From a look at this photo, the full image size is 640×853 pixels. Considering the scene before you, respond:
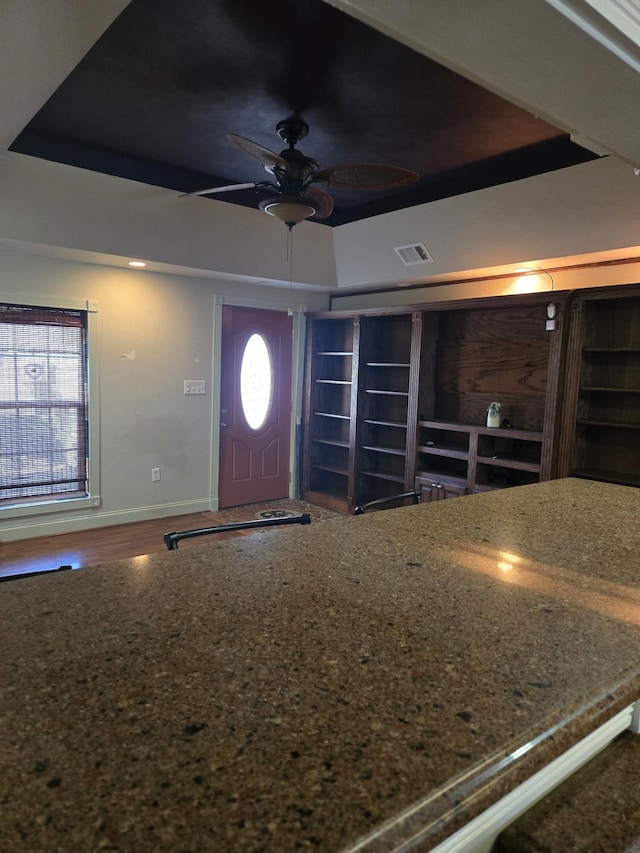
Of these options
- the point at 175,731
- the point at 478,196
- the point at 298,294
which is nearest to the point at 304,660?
the point at 175,731

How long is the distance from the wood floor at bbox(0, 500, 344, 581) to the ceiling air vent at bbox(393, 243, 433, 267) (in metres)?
2.52

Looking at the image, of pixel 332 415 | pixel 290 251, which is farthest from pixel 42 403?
pixel 332 415

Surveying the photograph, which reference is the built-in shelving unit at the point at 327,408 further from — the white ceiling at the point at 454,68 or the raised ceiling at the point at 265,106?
the raised ceiling at the point at 265,106

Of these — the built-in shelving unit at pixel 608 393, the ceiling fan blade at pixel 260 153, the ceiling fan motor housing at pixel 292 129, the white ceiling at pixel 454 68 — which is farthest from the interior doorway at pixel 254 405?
the built-in shelving unit at pixel 608 393

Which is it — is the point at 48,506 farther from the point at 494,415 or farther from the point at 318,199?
the point at 494,415

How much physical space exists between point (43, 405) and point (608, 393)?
14.2ft

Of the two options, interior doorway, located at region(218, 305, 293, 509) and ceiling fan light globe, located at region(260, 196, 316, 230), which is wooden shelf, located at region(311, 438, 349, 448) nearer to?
interior doorway, located at region(218, 305, 293, 509)

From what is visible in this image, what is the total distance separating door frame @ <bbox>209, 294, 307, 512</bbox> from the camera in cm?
538

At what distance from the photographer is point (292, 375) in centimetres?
599

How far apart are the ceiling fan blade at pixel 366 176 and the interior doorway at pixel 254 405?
9.20ft

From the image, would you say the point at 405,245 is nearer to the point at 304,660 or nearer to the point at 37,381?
the point at 37,381

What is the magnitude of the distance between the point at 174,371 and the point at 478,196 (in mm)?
3010

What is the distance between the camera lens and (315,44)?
237 cm

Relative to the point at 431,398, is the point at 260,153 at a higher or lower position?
higher
